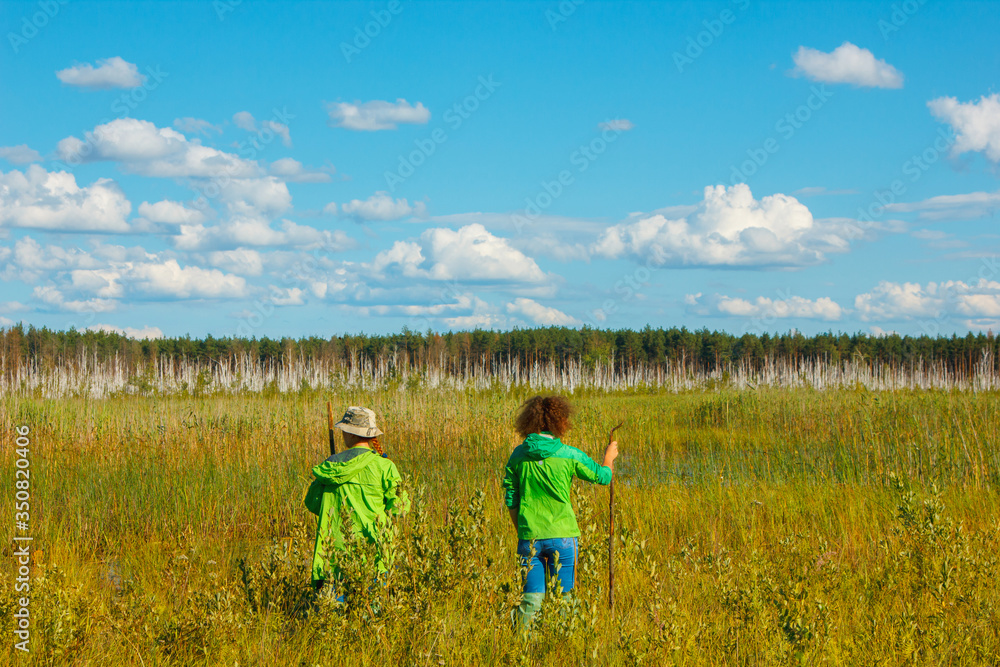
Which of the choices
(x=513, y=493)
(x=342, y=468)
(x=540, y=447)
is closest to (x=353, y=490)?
(x=342, y=468)

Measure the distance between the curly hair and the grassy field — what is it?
2.04 ft

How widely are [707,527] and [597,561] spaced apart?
3.55 metres

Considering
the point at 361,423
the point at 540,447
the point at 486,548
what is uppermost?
the point at 361,423

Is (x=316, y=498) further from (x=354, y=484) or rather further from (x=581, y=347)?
(x=581, y=347)

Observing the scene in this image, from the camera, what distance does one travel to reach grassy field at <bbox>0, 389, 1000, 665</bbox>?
3.79 metres

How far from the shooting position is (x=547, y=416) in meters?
4.73

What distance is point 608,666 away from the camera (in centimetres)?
373

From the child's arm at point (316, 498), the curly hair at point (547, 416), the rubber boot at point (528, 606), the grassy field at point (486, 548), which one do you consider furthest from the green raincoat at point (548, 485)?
the child's arm at point (316, 498)

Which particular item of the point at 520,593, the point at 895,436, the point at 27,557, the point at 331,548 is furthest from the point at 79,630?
the point at 895,436

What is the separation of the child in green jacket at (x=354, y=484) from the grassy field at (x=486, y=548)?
25 cm

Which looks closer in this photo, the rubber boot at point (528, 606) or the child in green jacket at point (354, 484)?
the rubber boot at point (528, 606)

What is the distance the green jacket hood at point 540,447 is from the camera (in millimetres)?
4582

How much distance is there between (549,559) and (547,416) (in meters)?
1.00

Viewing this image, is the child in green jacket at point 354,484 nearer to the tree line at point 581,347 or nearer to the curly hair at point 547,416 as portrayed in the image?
the curly hair at point 547,416
